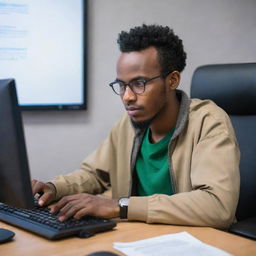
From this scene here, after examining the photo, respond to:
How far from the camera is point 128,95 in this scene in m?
1.44

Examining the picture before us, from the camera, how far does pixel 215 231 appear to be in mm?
1153

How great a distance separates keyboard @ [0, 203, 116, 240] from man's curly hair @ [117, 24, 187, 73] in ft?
2.18

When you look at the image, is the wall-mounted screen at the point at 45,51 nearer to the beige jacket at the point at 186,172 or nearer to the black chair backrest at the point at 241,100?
the beige jacket at the point at 186,172

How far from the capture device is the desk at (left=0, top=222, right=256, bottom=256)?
3.13 ft

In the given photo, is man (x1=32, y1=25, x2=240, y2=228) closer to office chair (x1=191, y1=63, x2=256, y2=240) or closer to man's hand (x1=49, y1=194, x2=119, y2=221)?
man's hand (x1=49, y1=194, x2=119, y2=221)

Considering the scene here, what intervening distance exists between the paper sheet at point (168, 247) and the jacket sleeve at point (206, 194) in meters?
0.13

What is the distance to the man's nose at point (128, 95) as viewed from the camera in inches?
56.8

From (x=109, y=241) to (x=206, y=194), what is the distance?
14.7 inches

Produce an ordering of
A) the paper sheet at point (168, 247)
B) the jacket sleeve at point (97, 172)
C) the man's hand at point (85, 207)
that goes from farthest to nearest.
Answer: the jacket sleeve at point (97, 172)
the man's hand at point (85, 207)
the paper sheet at point (168, 247)

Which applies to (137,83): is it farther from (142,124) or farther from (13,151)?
(13,151)

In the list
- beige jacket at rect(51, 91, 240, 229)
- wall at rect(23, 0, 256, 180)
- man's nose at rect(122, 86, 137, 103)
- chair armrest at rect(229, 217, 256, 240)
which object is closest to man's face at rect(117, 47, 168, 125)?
man's nose at rect(122, 86, 137, 103)

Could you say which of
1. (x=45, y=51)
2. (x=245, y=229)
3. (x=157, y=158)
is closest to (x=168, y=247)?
(x=245, y=229)

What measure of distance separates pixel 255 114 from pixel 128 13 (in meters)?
0.99

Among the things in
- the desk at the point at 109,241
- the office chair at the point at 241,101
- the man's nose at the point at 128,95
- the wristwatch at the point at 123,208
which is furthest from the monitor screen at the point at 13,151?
the office chair at the point at 241,101
